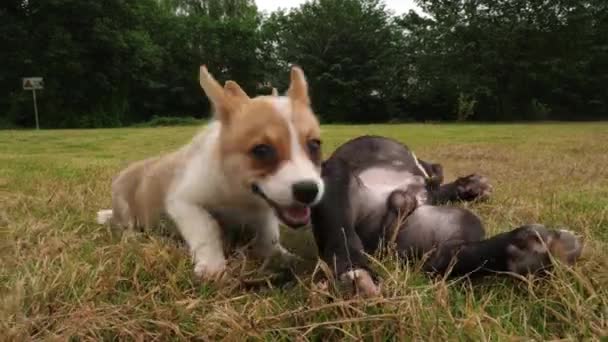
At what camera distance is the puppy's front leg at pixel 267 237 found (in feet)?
8.66

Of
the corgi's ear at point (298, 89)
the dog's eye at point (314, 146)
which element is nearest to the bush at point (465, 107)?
the corgi's ear at point (298, 89)

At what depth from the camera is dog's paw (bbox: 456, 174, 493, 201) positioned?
384 centimetres

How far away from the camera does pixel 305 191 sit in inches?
83.6

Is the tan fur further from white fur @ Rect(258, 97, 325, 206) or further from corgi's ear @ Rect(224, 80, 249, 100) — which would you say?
white fur @ Rect(258, 97, 325, 206)

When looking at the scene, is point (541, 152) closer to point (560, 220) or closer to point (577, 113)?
point (560, 220)

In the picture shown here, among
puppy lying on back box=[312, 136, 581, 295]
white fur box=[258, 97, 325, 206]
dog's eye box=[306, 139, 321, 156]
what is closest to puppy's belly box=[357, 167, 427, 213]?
puppy lying on back box=[312, 136, 581, 295]

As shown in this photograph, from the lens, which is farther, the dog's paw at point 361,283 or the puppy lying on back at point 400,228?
the puppy lying on back at point 400,228

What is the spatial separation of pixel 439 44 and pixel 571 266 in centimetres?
3414

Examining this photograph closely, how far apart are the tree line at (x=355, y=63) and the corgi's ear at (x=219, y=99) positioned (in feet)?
89.0

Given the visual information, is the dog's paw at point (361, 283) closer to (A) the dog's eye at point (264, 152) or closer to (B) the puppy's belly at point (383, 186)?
(A) the dog's eye at point (264, 152)

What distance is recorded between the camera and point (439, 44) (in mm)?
34562

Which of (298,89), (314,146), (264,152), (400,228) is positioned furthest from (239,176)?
(400,228)

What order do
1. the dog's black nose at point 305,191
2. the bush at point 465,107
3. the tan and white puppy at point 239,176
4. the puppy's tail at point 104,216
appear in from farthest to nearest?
1. the bush at point 465,107
2. the puppy's tail at point 104,216
3. the tan and white puppy at point 239,176
4. the dog's black nose at point 305,191

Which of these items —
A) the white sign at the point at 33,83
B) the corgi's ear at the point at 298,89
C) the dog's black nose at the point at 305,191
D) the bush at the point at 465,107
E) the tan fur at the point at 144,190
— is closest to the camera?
the dog's black nose at the point at 305,191
